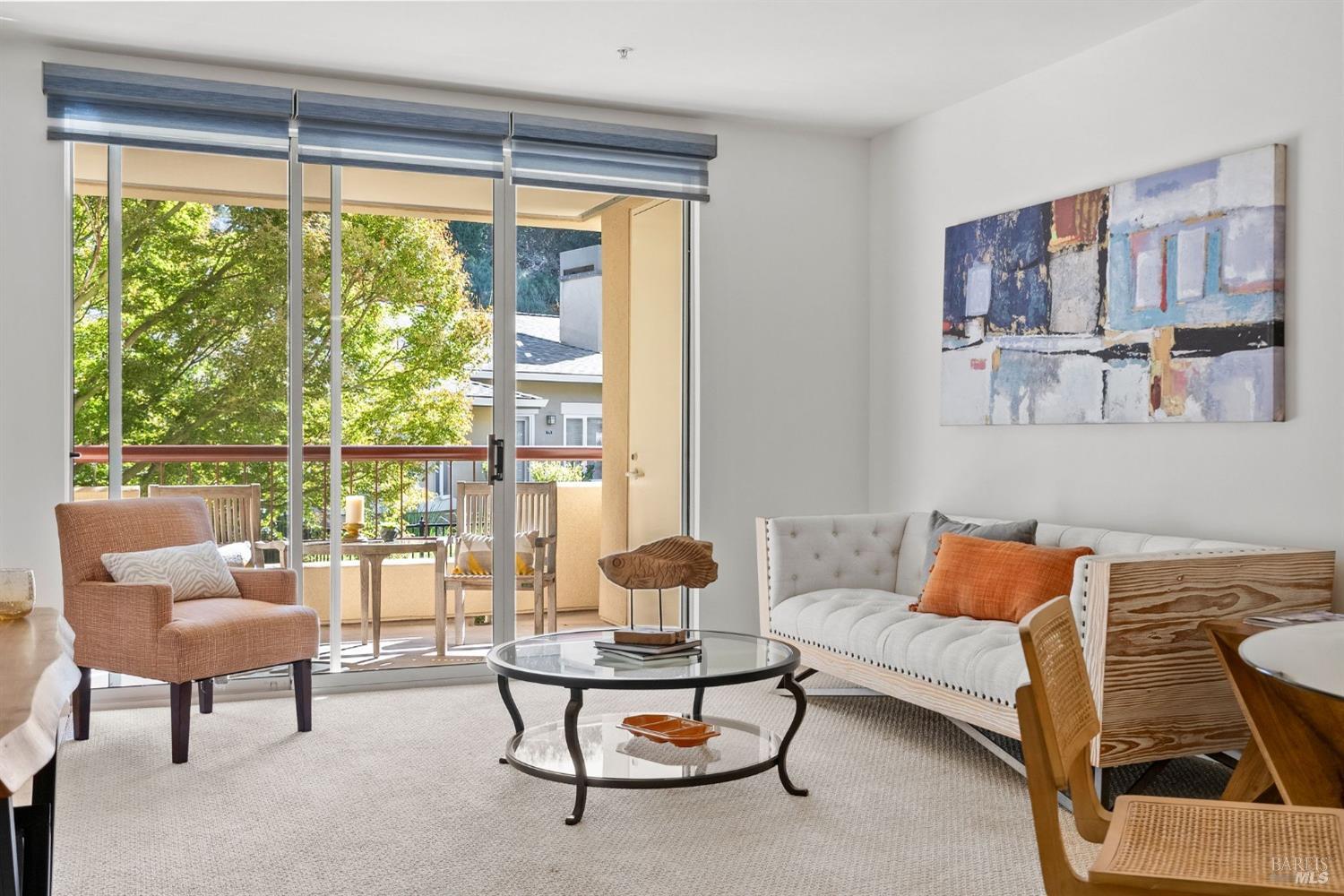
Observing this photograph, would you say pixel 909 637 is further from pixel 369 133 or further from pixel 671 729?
pixel 369 133

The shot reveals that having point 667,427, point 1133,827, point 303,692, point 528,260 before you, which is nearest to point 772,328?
point 667,427

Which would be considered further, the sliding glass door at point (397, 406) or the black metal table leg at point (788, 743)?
the sliding glass door at point (397, 406)

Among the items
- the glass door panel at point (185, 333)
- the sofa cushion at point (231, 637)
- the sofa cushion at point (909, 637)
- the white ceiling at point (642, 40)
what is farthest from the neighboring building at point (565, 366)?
the sofa cushion at point (231, 637)

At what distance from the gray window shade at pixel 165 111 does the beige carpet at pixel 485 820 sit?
89.4 inches

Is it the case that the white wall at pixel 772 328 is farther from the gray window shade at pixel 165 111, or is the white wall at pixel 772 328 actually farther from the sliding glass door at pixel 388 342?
the gray window shade at pixel 165 111

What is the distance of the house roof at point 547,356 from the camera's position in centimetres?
518

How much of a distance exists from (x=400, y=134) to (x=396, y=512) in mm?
1623

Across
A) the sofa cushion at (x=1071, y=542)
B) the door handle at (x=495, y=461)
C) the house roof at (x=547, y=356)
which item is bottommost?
the sofa cushion at (x=1071, y=542)

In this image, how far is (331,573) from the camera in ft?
16.1

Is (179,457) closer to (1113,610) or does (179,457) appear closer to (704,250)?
(704,250)

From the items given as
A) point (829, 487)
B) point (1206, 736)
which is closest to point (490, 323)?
point (829, 487)

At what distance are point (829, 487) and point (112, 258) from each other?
336 cm

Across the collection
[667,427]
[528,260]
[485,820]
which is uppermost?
[528,260]

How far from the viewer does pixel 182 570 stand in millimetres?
4164
